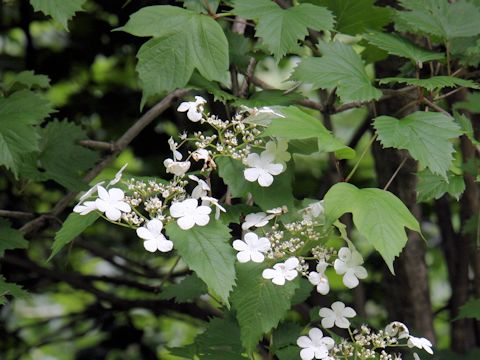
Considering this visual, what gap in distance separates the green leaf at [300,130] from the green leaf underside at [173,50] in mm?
201

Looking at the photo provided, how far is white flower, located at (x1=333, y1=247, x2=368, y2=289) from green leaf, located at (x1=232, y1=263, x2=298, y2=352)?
0.08m

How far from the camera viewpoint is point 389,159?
92.4 inches

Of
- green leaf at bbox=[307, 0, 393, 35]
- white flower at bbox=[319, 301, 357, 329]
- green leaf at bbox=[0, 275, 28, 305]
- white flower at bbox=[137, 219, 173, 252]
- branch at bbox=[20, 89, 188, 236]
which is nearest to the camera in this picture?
white flower at bbox=[137, 219, 173, 252]

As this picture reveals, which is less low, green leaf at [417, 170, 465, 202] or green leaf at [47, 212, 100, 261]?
green leaf at [47, 212, 100, 261]

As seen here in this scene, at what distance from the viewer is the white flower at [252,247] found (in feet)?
4.32

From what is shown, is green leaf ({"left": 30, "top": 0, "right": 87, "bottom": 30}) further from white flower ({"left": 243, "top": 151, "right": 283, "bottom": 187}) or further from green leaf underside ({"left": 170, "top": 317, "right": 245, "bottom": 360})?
green leaf underside ({"left": 170, "top": 317, "right": 245, "bottom": 360})

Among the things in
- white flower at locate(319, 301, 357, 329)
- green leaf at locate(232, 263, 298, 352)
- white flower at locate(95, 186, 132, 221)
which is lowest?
white flower at locate(319, 301, 357, 329)

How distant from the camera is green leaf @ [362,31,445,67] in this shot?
1.68m

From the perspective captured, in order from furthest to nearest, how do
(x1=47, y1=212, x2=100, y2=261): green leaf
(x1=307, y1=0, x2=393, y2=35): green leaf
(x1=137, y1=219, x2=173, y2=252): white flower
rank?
1. (x1=307, y1=0, x2=393, y2=35): green leaf
2. (x1=47, y1=212, x2=100, y2=261): green leaf
3. (x1=137, y1=219, x2=173, y2=252): white flower

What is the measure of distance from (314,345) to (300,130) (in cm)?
37

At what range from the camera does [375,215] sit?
51.6 inches

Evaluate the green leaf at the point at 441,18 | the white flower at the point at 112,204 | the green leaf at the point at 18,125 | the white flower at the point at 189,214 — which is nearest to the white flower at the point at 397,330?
the white flower at the point at 189,214

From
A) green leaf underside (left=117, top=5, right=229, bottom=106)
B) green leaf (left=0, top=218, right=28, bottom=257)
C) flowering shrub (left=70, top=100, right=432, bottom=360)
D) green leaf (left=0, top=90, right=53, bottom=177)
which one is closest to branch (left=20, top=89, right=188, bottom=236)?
green leaf (left=0, top=218, right=28, bottom=257)

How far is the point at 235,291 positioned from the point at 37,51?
1.94 meters
